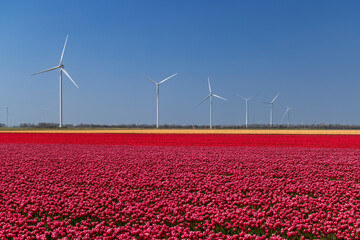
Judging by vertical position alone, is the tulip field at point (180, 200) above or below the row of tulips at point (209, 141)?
below

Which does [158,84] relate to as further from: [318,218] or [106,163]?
[318,218]

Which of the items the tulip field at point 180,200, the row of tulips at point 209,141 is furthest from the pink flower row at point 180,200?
the row of tulips at point 209,141

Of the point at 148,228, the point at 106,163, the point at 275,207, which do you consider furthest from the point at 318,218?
the point at 106,163

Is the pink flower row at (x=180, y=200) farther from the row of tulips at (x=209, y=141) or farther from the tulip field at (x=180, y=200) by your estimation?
the row of tulips at (x=209, y=141)

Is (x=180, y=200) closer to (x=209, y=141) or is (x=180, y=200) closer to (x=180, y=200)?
(x=180, y=200)

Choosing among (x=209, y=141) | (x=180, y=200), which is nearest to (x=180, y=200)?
(x=180, y=200)

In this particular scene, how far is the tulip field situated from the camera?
836cm

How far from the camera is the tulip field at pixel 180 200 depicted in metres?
8.36

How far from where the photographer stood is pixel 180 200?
35.8ft

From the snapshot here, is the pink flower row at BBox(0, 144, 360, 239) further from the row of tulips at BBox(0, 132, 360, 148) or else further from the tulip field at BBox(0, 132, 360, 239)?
the row of tulips at BBox(0, 132, 360, 148)

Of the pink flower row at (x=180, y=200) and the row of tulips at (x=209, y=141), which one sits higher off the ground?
the row of tulips at (x=209, y=141)

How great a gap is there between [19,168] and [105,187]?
624 centimetres

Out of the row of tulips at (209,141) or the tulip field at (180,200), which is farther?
the row of tulips at (209,141)

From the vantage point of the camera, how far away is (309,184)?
43.0 feet
